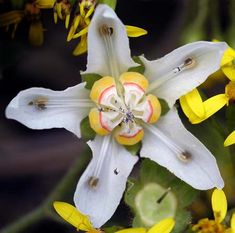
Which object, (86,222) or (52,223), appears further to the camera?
(52,223)

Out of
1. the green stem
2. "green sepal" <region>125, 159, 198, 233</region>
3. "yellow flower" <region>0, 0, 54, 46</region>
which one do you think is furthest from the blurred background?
"green sepal" <region>125, 159, 198, 233</region>

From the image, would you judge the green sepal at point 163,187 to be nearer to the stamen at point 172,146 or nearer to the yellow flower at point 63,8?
the stamen at point 172,146

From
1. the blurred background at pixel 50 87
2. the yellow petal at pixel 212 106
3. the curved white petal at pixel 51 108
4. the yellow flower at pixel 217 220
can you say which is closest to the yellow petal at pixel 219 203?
the yellow flower at pixel 217 220

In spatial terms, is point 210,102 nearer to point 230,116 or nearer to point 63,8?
point 230,116

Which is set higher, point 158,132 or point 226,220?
point 158,132

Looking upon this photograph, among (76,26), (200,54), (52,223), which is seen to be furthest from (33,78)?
(200,54)

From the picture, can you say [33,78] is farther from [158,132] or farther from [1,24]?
[158,132]

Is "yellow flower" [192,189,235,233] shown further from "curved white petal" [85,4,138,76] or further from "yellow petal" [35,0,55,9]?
"yellow petal" [35,0,55,9]
